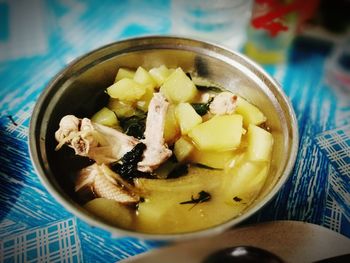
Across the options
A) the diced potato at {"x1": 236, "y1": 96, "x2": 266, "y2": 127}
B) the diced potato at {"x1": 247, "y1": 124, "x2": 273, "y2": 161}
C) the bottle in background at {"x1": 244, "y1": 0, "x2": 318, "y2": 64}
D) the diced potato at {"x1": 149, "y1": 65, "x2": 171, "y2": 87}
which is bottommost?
the diced potato at {"x1": 247, "y1": 124, "x2": 273, "y2": 161}

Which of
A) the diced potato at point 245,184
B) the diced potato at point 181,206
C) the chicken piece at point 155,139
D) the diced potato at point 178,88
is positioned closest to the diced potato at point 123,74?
the diced potato at point 178,88

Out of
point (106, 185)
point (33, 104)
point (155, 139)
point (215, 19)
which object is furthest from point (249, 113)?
point (33, 104)

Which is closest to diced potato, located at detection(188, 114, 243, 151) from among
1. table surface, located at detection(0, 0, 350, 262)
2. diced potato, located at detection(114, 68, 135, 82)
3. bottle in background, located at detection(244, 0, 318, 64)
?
table surface, located at detection(0, 0, 350, 262)

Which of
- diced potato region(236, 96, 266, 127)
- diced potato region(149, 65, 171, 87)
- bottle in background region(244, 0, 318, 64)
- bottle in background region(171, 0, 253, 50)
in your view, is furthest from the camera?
bottle in background region(171, 0, 253, 50)

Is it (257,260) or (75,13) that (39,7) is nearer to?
(75,13)

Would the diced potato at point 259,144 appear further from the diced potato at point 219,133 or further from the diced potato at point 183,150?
the diced potato at point 183,150

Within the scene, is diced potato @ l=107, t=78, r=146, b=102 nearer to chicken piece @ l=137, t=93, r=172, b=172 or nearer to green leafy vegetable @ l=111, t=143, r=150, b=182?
chicken piece @ l=137, t=93, r=172, b=172
